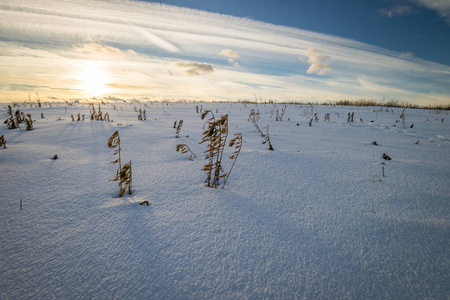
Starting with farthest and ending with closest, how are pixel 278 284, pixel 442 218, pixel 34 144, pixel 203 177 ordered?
pixel 34 144, pixel 203 177, pixel 442 218, pixel 278 284

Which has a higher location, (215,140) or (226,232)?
(215,140)

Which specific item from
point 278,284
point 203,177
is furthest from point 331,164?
point 278,284

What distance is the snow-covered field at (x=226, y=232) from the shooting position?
104cm

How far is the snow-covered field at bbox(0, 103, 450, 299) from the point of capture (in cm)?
104

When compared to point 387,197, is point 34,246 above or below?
below

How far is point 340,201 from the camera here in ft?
5.92

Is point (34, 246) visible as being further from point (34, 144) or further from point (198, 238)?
point (34, 144)

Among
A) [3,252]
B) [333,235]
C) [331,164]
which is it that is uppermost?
[331,164]

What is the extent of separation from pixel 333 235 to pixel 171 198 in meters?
1.29

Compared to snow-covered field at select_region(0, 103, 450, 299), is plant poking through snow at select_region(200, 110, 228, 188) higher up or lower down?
higher up

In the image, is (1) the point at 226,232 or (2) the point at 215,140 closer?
(1) the point at 226,232

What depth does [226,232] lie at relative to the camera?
54.7 inches

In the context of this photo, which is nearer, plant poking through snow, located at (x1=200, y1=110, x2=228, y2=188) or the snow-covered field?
the snow-covered field

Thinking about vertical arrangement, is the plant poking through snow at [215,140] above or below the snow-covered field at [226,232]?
above
